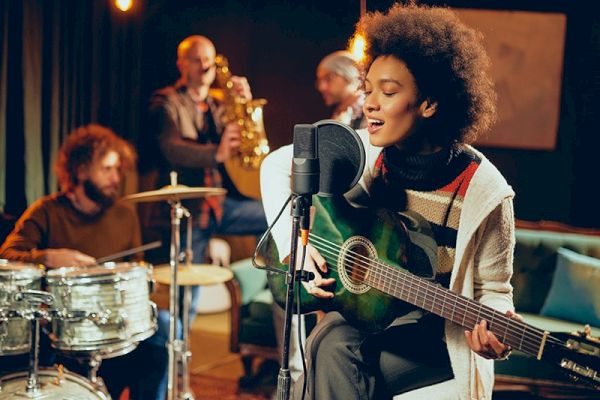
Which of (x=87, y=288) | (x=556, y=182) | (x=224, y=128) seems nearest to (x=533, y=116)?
(x=556, y=182)

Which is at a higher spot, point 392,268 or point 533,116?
point 533,116

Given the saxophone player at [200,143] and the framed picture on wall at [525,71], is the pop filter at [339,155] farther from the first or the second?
the framed picture on wall at [525,71]

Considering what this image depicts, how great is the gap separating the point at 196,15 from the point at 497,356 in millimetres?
4545

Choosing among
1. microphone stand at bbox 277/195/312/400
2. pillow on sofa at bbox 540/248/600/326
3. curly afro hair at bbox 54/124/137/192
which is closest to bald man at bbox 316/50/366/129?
curly afro hair at bbox 54/124/137/192

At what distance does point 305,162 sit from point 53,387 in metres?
1.58

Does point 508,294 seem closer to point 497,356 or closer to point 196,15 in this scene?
point 497,356

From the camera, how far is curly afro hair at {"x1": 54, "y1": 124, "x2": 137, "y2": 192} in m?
3.94

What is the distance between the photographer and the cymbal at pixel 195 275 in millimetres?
3674

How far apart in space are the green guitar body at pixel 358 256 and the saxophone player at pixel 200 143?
6.90ft

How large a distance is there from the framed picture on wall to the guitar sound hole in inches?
133

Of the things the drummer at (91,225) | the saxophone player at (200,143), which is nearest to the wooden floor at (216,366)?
the saxophone player at (200,143)

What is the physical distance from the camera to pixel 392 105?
2.45m

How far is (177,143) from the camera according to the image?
457cm

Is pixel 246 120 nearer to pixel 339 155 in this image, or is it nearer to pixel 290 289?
pixel 339 155
